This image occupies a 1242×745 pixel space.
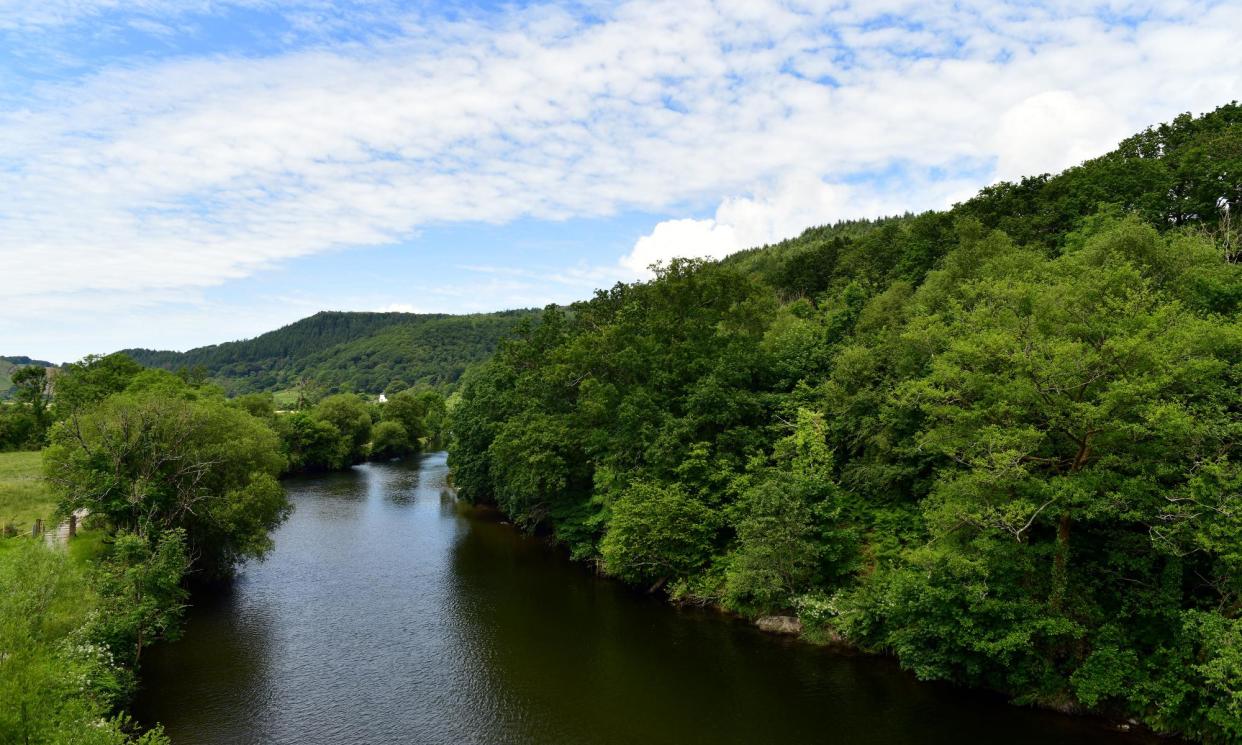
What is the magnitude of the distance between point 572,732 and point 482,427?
116 feet

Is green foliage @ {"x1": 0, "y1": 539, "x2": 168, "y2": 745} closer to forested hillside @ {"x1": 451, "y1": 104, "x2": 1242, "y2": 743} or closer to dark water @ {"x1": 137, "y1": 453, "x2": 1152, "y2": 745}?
dark water @ {"x1": 137, "y1": 453, "x2": 1152, "y2": 745}

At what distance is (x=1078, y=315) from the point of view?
23406mm

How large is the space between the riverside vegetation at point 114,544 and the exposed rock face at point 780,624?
2375 cm

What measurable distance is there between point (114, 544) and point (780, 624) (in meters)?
30.1

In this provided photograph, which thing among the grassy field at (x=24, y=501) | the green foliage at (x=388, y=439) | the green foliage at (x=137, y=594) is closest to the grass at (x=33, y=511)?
the grassy field at (x=24, y=501)

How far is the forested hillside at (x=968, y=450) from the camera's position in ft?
68.9

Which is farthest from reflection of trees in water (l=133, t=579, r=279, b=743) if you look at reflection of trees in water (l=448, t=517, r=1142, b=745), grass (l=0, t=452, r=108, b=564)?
reflection of trees in water (l=448, t=517, r=1142, b=745)

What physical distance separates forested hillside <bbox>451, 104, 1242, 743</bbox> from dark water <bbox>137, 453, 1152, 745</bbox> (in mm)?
1920

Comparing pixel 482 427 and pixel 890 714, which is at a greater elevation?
pixel 482 427

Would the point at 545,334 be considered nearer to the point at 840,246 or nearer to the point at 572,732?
the point at 572,732

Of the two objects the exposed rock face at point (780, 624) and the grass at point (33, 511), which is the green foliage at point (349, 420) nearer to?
the grass at point (33, 511)

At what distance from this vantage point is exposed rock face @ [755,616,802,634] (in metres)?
30.1

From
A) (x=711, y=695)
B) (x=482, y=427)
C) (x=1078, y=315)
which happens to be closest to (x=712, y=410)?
(x=711, y=695)

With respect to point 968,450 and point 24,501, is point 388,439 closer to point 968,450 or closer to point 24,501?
point 24,501
